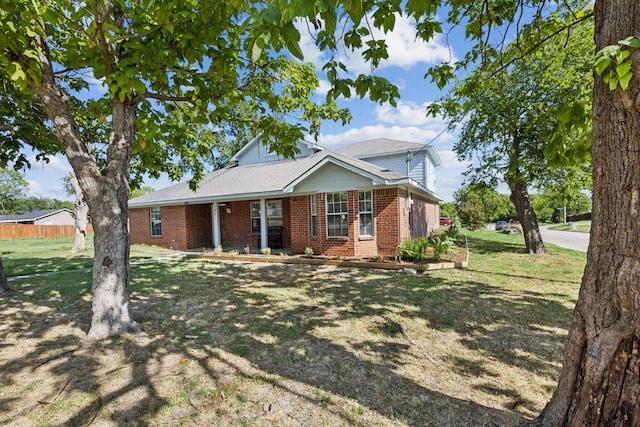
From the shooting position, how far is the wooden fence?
3155 cm

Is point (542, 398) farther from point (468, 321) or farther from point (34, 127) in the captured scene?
point (34, 127)

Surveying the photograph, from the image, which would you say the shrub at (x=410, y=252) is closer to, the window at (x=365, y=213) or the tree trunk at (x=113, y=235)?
the window at (x=365, y=213)

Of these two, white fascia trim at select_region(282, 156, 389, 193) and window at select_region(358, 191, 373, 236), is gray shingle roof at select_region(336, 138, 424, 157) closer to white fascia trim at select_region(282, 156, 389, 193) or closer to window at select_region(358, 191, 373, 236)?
window at select_region(358, 191, 373, 236)

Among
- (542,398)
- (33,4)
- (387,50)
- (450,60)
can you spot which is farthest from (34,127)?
(542,398)

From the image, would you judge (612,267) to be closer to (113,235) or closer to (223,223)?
(113,235)

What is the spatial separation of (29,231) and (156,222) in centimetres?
2866

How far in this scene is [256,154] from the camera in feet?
67.0

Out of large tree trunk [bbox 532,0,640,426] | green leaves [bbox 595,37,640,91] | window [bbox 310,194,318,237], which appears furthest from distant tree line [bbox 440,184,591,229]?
green leaves [bbox 595,37,640,91]

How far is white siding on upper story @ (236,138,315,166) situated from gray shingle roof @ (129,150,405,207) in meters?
1.24

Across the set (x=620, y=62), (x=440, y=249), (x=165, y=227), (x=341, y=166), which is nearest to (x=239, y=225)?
(x=165, y=227)

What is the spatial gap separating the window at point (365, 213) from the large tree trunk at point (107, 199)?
26.4ft

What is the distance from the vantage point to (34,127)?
20.0ft

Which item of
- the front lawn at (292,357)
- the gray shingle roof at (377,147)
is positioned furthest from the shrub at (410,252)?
the gray shingle roof at (377,147)

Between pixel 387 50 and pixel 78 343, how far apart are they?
539cm
